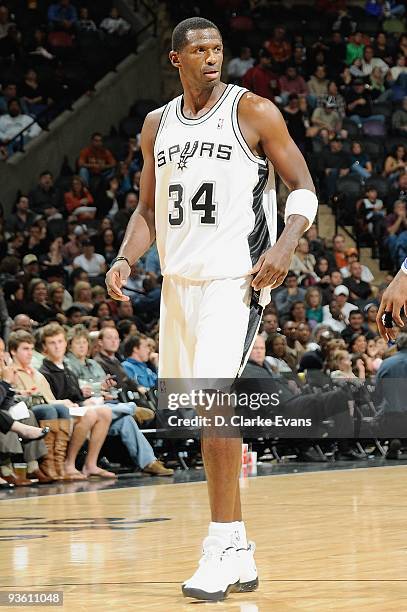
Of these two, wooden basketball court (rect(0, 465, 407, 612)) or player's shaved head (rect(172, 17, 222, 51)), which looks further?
player's shaved head (rect(172, 17, 222, 51))

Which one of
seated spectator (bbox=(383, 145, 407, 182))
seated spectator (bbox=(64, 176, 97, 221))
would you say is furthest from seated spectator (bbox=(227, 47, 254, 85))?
seated spectator (bbox=(64, 176, 97, 221))

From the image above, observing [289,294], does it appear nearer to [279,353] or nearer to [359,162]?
[279,353]

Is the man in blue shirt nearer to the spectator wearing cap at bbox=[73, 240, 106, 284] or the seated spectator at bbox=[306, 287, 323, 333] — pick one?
the spectator wearing cap at bbox=[73, 240, 106, 284]

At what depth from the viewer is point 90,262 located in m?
15.5

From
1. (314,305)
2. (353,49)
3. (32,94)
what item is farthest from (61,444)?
(353,49)

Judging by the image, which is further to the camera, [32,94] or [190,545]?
[32,94]

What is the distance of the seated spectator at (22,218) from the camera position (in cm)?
1617

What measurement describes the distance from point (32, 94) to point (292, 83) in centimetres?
412

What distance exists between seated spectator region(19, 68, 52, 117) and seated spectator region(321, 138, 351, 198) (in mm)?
4157

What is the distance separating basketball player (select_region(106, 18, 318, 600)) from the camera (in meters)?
4.70

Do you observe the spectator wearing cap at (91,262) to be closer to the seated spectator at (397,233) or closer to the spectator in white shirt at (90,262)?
the spectator in white shirt at (90,262)

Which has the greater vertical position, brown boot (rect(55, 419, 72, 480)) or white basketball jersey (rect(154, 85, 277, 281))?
white basketball jersey (rect(154, 85, 277, 281))

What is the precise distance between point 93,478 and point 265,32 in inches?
488

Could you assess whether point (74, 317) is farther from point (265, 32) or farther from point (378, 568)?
point (265, 32)
